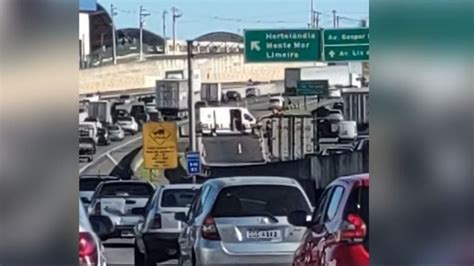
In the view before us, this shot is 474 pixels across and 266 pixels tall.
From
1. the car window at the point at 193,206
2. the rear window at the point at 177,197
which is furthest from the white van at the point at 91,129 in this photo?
the car window at the point at 193,206

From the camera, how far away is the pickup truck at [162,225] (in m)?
4.40

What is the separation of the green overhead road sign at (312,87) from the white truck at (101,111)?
0.78 m

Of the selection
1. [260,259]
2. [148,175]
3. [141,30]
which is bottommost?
[260,259]

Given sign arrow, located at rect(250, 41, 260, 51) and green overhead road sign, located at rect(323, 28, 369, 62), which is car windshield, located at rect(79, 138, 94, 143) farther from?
green overhead road sign, located at rect(323, 28, 369, 62)

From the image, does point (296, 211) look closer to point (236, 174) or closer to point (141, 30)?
point (236, 174)

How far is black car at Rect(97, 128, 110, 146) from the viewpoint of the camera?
14.4ft

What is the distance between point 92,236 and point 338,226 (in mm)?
1018

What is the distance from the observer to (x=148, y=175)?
4379mm

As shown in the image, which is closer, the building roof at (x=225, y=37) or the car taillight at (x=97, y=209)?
the building roof at (x=225, y=37)

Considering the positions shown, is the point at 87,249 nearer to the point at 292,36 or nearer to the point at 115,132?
the point at 115,132

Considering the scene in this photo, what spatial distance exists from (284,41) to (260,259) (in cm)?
92

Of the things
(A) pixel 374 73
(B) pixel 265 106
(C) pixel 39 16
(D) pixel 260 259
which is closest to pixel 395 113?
(A) pixel 374 73

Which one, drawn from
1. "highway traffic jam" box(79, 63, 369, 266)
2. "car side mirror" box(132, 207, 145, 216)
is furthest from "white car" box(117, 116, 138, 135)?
"car side mirror" box(132, 207, 145, 216)

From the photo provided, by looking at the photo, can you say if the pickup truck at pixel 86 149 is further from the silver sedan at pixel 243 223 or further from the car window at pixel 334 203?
the car window at pixel 334 203
